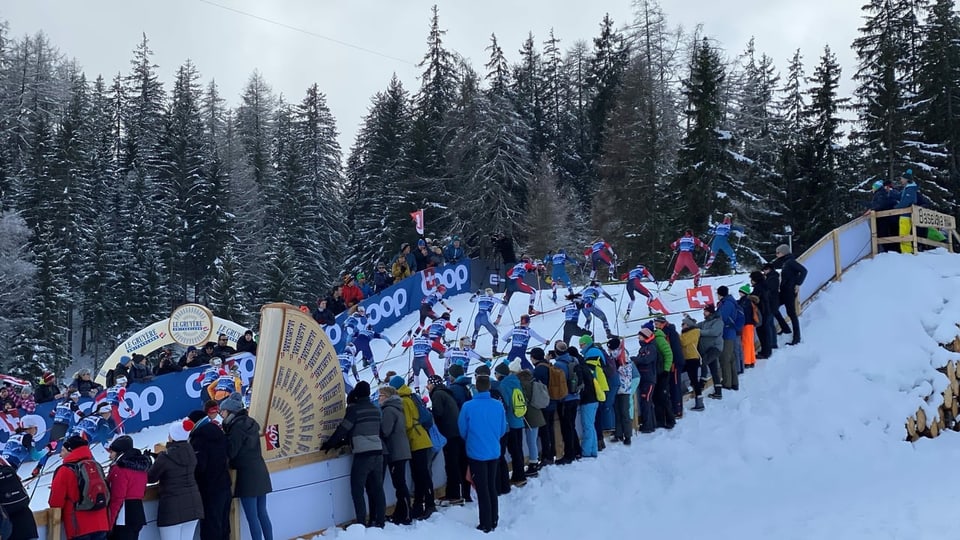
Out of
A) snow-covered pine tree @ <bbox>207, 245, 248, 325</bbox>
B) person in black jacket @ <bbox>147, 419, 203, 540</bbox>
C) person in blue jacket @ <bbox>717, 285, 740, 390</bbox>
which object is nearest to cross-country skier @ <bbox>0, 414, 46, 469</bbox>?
person in black jacket @ <bbox>147, 419, 203, 540</bbox>

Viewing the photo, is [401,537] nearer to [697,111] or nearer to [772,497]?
[772,497]

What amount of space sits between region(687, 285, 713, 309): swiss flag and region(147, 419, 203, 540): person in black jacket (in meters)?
14.5

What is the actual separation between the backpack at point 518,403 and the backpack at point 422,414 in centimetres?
124

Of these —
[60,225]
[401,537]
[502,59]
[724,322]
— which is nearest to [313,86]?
[502,59]

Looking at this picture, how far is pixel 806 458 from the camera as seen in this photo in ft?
36.9

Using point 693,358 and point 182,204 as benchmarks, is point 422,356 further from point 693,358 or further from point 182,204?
point 182,204

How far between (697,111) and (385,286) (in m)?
17.1

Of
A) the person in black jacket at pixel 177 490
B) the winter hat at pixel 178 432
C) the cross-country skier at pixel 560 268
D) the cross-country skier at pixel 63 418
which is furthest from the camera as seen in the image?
the cross-country skier at pixel 560 268

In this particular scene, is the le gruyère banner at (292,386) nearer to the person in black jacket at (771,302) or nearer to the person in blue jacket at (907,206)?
the person in black jacket at (771,302)

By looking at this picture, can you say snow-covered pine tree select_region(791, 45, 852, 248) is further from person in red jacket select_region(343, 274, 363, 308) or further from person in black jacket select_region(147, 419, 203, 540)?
person in black jacket select_region(147, 419, 203, 540)

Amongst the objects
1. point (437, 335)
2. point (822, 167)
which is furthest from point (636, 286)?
point (822, 167)

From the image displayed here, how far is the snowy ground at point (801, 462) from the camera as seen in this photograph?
9.30m

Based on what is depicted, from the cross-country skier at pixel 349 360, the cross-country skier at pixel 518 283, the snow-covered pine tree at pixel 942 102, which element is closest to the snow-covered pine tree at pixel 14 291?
the cross-country skier at pixel 349 360

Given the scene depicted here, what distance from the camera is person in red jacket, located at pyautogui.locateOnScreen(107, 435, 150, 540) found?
22.1 ft
